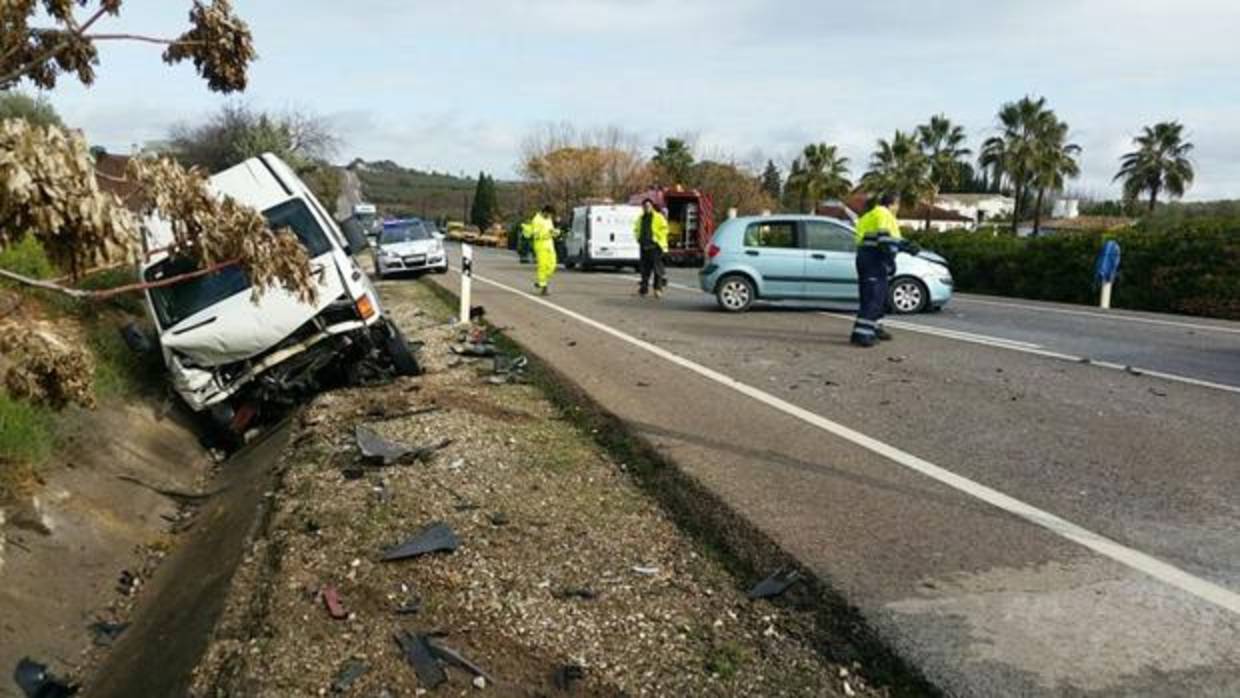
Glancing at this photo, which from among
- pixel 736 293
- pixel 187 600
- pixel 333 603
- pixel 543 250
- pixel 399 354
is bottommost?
pixel 187 600

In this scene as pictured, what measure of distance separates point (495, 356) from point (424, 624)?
22.4ft

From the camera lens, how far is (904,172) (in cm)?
6278

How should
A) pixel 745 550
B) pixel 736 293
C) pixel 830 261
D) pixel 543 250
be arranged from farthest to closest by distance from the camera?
1. pixel 543 250
2. pixel 736 293
3. pixel 830 261
4. pixel 745 550

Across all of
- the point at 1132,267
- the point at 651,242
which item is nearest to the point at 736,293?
the point at 651,242

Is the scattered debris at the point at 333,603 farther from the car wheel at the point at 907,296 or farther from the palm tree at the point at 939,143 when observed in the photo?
the palm tree at the point at 939,143

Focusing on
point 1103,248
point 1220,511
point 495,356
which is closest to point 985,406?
point 1220,511

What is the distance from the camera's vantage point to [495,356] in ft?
34.9

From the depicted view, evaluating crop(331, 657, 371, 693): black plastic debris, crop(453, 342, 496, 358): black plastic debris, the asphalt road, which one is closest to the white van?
the asphalt road

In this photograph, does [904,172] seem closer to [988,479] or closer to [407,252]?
[407,252]

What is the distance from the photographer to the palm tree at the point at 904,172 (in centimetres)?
6253

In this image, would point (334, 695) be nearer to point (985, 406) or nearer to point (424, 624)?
point (424, 624)

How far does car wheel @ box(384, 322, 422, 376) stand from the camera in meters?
9.28

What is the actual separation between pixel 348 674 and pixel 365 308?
567cm

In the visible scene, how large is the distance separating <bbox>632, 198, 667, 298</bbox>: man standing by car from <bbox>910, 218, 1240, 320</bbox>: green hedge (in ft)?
30.6
